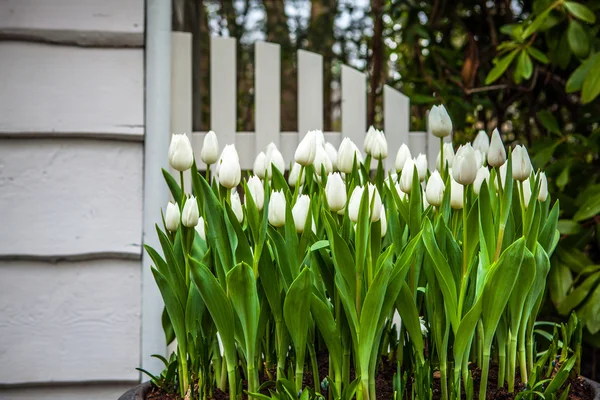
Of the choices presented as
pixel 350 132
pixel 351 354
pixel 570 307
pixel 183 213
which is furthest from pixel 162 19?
pixel 570 307

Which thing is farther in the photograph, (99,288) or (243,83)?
(243,83)

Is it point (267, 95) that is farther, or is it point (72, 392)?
point (267, 95)

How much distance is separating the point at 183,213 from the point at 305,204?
15 centimetres

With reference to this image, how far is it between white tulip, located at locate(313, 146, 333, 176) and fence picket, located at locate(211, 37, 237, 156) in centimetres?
65

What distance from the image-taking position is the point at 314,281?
0.81 m

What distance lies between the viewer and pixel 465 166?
78 centimetres

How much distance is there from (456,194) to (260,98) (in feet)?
2.72

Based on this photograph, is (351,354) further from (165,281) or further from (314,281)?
(165,281)

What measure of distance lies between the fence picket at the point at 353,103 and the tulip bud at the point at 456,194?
2.54ft

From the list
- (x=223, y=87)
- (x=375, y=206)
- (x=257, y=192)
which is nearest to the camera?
(x=375, y=206)

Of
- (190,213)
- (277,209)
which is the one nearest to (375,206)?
(277,209)

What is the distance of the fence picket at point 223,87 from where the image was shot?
1590 millimetres

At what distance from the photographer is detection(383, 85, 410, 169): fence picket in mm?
1654

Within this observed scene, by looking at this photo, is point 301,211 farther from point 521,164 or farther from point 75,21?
point 75,21
